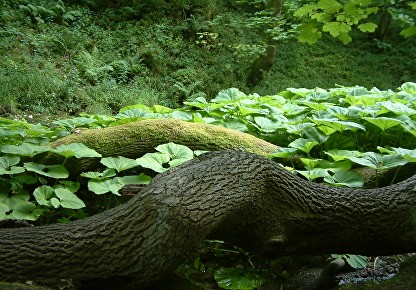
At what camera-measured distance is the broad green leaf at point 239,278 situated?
2426mm

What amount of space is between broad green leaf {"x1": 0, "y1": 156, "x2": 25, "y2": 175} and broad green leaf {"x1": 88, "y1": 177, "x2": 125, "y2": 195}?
0.51 metres

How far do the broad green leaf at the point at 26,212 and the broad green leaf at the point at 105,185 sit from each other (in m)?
0.39

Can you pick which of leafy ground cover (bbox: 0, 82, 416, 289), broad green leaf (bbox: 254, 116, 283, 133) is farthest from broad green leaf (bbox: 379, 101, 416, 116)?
broad green leaf (bbox: 254, 116, 283, 133)

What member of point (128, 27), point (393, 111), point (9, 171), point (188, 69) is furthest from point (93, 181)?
point (128, 27)

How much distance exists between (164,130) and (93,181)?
101 cm

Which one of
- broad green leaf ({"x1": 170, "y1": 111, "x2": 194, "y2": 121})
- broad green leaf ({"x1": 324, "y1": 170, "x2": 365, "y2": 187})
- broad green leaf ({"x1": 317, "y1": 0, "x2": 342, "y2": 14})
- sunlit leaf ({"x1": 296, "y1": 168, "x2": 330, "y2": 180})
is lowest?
broad green leaf ({"x1": 170, "y1": 111, "x2": 194, "y2": 121})

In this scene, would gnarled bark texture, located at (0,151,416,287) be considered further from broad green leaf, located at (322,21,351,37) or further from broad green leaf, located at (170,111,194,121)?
broad green leaf, located at (170,111,194,121)

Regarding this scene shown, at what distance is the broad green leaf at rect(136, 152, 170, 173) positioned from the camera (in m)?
3.01

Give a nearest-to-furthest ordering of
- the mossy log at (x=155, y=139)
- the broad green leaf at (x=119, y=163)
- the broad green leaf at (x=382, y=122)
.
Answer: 1. the broad green leaf at (x=119, y=163)
2. the broad green leaf at (x=382, y=122)
3. the mossy log at (x=155, y=139)

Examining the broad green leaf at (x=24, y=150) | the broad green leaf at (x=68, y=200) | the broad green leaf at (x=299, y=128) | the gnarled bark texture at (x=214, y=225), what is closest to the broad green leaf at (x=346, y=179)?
the gnarled bark texture at (x=214, y=225)

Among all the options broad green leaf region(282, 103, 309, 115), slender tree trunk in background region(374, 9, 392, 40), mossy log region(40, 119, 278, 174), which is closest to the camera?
mossy log region(40, 119, 278, 174)

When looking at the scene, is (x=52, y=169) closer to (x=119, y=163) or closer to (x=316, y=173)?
(x=119, y=163)

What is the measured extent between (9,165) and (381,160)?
110 inches

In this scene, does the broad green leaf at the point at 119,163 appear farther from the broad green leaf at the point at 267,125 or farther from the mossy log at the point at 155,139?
the broad green leaf at the point at 267,125
